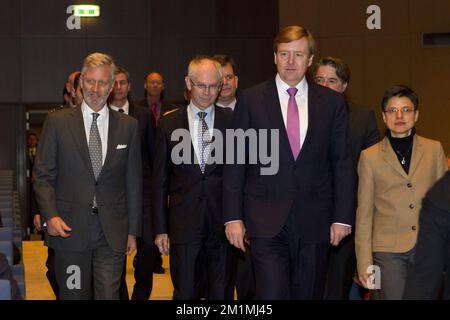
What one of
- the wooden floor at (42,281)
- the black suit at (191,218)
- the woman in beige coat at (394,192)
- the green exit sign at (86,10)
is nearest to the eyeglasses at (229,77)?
the black suit at (191,218)

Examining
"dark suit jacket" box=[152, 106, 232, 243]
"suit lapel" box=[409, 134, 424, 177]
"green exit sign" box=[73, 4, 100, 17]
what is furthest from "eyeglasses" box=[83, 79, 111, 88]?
"green exit sign" box=[73, 4, 100, 17]

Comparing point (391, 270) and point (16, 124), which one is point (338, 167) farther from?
point (16, 124)

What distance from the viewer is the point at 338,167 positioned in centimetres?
459

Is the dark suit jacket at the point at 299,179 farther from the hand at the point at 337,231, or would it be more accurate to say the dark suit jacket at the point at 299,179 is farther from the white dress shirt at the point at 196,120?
Answer: the white dress shirt at the point at 196,120

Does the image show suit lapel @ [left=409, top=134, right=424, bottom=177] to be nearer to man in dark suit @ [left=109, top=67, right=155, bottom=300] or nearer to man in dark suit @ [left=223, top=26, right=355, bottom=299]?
man in dark suit @ [left=223, top=26, right=355, bottom=299]

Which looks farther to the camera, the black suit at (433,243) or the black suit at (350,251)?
the black suit at (350,251)

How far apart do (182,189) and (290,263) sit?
1.01m

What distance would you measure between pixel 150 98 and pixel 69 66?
21.8ft

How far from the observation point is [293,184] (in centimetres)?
450

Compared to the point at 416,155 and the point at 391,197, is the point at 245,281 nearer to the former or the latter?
the point at 391,197

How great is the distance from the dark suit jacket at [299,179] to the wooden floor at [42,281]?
123 inches

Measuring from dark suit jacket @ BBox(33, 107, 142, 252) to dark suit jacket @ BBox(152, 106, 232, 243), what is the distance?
247 mm

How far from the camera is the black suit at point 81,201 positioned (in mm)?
4992
